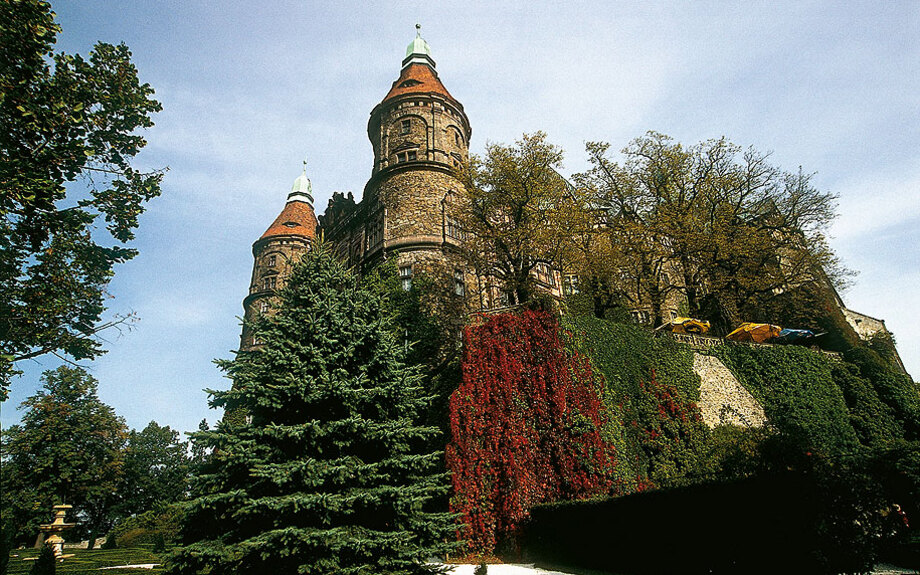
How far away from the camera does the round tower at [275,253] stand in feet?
127

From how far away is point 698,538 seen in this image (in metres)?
10.2

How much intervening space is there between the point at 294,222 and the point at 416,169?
20.5m

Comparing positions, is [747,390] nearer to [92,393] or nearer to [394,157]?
[394,157]

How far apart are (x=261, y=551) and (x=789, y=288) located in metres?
30.2

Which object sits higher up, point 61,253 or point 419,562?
point 61,253

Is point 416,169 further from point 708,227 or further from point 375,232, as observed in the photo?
point 708,227

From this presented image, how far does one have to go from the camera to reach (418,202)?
25906mm

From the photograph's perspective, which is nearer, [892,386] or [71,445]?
[892,386]

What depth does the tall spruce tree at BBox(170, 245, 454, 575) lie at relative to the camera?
28.9ft

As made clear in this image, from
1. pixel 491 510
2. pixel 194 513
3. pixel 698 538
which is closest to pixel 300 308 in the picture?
pixel 194 513

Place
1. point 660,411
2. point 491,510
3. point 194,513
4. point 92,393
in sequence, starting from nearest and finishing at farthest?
point 194,513 → point 491,510 → point 660,411 → point 92,393

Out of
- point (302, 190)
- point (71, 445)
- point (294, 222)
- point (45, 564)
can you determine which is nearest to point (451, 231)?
point (45, 564)

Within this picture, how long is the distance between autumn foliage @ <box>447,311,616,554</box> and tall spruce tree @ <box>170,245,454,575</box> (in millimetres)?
4371

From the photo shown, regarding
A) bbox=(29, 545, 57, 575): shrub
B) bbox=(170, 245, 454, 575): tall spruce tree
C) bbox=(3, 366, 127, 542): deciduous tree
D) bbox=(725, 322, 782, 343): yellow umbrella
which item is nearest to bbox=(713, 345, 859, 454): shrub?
bbox=(725, 322, 782, 343): yellow umbrella
